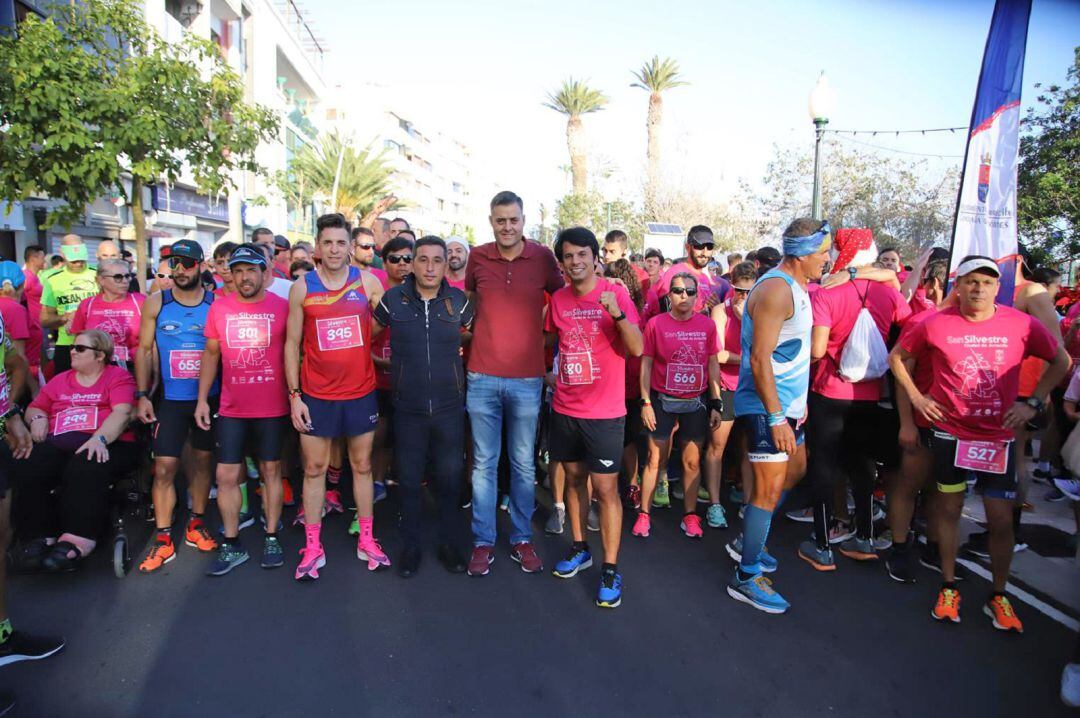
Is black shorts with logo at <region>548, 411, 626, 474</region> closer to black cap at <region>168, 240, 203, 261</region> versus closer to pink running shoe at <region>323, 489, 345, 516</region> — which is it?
pink running shoe at <region>323, 489, 345, 516</region>

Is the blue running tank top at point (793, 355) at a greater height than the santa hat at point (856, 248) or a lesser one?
lesser

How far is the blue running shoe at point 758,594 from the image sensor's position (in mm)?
3846

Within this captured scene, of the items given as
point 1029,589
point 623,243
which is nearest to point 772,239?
point 623,243

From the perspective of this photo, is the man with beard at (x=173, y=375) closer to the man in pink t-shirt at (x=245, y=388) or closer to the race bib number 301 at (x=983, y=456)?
the man in pink t-shirt at (x=245, y=388)

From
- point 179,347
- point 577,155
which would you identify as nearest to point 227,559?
point 179,347

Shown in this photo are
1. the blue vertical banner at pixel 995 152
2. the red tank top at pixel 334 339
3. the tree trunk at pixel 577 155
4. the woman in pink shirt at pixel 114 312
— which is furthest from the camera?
the tree trunk at pixel 577 155

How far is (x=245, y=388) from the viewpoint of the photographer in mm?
4262

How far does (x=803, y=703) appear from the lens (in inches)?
118

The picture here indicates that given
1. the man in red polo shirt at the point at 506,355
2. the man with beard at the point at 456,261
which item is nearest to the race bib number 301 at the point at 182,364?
the man in red polo shirt at the point at 506,355

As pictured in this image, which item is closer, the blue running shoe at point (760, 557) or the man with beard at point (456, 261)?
the blue running shoe at point (760, 557)

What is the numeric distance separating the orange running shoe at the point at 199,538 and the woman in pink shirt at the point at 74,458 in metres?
0.54

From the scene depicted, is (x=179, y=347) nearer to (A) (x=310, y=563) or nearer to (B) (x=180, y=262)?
(B) (x=180, y=262)

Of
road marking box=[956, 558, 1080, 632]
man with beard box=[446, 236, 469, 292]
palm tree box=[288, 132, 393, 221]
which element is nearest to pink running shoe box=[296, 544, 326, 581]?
man with beard box=[446, 236, 469, 292]

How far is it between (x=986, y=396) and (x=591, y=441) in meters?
2.16
